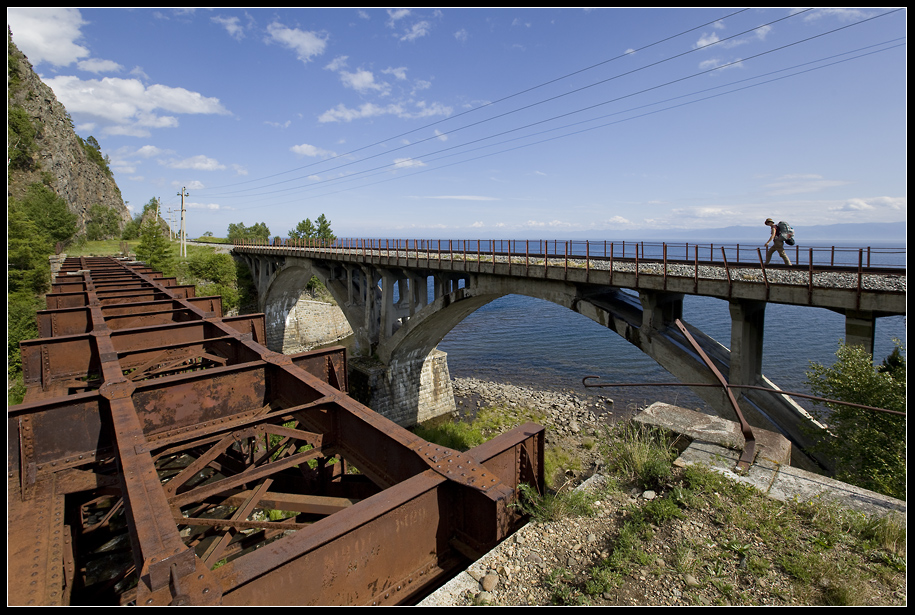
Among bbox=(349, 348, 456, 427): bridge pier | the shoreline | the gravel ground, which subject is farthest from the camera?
the shoreline

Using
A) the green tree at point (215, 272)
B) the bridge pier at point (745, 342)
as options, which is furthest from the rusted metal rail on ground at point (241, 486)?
the green tree at point (215, 272)

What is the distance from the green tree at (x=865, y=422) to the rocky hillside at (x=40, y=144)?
78.7 meters

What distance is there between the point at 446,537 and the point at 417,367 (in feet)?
70.5

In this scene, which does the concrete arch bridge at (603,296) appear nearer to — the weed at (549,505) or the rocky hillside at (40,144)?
Answer: the weed at (549,505)

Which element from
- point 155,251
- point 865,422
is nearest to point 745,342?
point 865,422

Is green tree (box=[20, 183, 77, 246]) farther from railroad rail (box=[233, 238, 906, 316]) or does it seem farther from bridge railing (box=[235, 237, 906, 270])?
railroad rail (box=[233, 238, 906, 316])

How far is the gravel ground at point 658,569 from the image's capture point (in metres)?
3.12

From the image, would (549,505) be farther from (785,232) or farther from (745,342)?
(785,232)

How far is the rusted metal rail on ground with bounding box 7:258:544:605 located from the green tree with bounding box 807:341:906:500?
24.7 ft

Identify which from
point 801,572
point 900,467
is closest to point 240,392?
point 801,572

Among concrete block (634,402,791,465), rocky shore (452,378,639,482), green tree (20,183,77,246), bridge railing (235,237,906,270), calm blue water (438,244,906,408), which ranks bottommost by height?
rocky shore (452,378,639,482)

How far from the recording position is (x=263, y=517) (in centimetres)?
1277

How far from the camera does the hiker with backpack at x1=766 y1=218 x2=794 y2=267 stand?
40.4 ft

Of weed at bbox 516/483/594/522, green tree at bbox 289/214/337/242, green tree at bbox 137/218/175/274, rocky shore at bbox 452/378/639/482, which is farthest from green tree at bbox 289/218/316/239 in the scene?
weed at bbox 516/483/594/522
